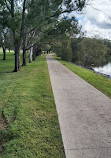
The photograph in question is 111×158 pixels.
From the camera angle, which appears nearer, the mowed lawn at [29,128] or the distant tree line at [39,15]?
the mowed lawn at [29,128]

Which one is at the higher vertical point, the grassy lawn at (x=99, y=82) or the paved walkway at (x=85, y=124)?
the grassy lawn at (x=99, y=82)

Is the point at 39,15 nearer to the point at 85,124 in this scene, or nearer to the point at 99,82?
the point at 99,82

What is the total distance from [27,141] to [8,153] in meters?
0.45

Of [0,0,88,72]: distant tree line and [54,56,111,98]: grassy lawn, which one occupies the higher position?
[0,0,88,72]: distant tree line

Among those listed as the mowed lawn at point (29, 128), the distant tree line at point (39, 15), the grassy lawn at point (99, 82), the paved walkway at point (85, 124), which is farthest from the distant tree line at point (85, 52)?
the mowed lawn at point (29, 128)

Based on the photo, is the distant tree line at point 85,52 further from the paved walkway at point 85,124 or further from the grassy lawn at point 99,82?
the paved walkway at point 85,124

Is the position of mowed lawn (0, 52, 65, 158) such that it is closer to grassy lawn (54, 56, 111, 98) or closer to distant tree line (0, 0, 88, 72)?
grassy lawn (54, 56, 111, 98)

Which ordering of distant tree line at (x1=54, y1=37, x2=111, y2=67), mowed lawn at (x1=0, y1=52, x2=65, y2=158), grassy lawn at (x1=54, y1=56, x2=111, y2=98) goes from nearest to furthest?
mowed lawn at (x1=0, y1=52, x2=65, y2=158) < grassy lawn at (x1=54, y1=56, x2=111, y2=98) < distant tree line at (x1=54, y1=37, x2=111, y2=67)

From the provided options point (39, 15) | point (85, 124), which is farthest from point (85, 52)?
point (85, 124)

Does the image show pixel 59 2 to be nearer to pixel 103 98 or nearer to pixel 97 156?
pixel 103 98

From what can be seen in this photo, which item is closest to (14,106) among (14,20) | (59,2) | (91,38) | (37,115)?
(37,115)

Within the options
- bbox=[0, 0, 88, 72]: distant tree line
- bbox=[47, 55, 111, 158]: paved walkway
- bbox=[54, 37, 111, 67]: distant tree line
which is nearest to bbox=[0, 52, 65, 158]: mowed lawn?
bbox=[47, 55, 111, 158]: paved walkway

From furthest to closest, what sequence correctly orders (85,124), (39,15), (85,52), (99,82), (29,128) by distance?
(85,52) → (39,15) → (99,82) → (85,124) → (29,128)

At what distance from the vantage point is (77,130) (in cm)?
343
